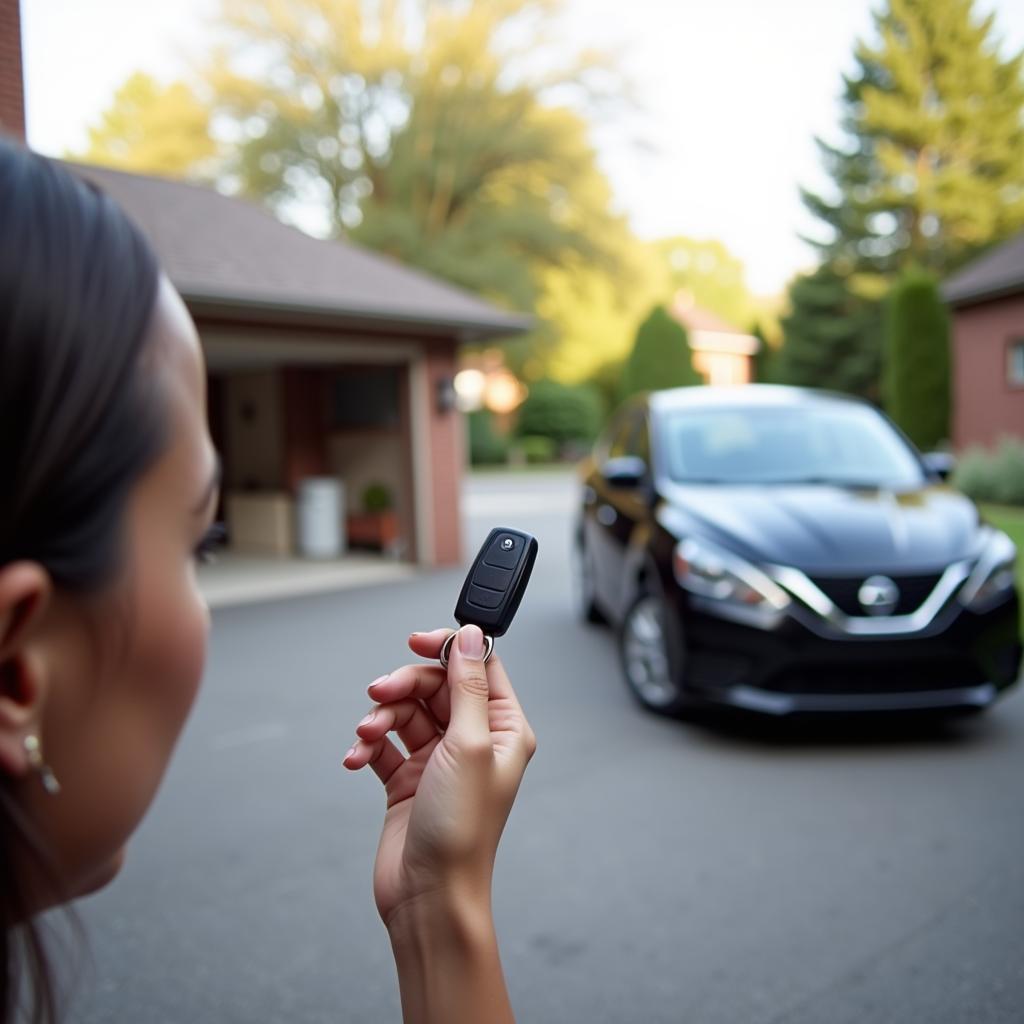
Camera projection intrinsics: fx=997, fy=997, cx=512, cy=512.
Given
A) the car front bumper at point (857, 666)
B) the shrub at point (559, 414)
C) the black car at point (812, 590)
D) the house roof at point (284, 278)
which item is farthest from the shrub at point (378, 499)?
the shrub at point (559, 414)

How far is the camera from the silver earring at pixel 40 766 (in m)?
0.68

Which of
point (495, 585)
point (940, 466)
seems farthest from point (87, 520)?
point (940, 466)

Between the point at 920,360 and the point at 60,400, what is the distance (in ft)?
77.5

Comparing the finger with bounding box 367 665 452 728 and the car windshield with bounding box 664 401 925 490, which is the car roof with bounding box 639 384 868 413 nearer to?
the car windshield with bounding box 664 401 925 490

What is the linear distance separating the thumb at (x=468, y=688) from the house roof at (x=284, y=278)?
6.55 m

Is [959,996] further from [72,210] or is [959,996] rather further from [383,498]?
[383,498]

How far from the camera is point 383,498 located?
41.8ft

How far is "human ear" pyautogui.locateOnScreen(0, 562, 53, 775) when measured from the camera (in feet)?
2.10

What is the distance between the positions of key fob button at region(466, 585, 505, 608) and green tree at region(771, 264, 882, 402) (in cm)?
3204

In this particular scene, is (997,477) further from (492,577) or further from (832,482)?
(492,577)

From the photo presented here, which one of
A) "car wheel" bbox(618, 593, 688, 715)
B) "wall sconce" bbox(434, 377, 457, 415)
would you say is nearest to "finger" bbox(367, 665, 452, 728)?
"car wheel" bbox(618, 593, 688, 715)

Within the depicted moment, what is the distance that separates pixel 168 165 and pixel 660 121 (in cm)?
1510

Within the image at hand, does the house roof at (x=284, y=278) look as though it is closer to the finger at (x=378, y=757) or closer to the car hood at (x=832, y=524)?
the car hood at (x=832, y=524)

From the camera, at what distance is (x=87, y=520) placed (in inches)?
27.2
